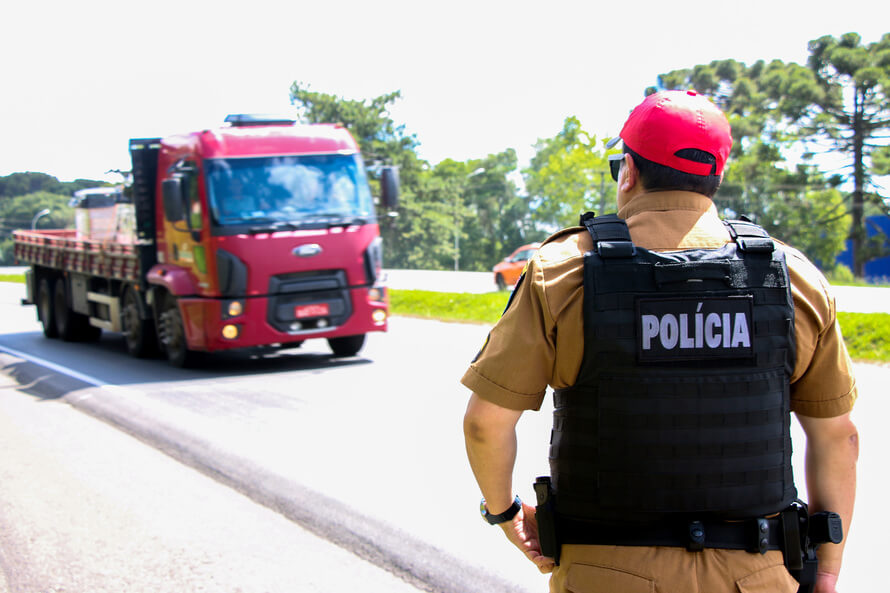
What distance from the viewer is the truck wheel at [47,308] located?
16.4m

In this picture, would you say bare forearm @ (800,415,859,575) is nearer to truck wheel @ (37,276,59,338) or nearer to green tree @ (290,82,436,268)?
truck wheel @ (37,276,59,338)

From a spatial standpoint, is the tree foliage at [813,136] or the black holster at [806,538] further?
the tree foliage at [813,136]

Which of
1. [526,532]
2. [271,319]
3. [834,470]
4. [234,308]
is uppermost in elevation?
[834,470]

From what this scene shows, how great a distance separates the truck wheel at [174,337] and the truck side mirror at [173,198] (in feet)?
3.99

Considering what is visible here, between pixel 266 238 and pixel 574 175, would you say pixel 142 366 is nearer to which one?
pixel 266 238

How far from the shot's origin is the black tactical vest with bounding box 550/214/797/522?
192 cm

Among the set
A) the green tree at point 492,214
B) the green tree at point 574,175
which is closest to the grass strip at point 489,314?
the green tree at point 574,175

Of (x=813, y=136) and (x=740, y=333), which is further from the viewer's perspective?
(x=813, y=136)

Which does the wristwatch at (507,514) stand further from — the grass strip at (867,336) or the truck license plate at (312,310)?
the grass strip at (867,336)

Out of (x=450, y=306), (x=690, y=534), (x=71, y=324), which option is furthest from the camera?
(x=450, y=306)

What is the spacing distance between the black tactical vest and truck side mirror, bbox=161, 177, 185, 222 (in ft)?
31.6

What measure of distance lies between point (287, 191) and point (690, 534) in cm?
965

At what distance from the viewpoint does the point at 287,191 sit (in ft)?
36.3

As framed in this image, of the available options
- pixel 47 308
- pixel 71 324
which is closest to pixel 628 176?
pixel 71 324
